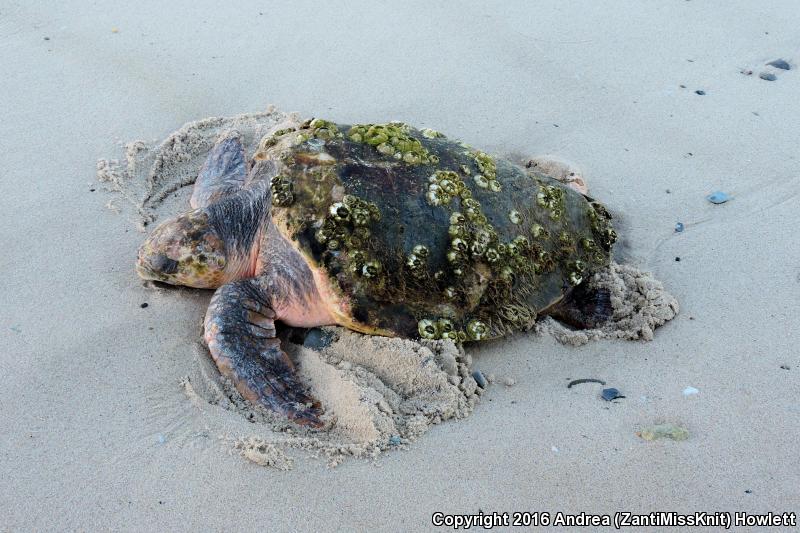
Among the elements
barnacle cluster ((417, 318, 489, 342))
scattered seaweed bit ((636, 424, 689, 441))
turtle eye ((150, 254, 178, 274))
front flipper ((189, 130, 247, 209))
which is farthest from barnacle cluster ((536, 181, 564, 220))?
turtle eye ((150, 254, 178, 274))

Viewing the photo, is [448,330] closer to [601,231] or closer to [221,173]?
[601,231]

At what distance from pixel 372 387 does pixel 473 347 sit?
56cm

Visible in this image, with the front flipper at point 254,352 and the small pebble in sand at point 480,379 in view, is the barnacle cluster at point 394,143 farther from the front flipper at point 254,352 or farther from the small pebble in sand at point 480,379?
the small pebble in sand at point 480,379

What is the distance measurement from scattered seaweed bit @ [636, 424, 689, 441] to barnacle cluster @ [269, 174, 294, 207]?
1726mm

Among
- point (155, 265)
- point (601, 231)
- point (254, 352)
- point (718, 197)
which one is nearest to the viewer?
point (254, 352)

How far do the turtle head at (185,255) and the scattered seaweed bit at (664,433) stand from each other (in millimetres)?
1950

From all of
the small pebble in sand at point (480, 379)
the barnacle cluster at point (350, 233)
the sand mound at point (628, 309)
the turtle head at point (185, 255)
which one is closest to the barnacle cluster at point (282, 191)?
the barnacle cluster at point (350, 233)

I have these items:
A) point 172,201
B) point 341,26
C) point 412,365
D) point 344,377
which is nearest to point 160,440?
point 344,377

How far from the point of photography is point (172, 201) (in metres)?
3.76

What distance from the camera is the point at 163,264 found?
3049 millimetres

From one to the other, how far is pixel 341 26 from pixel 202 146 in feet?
6.09

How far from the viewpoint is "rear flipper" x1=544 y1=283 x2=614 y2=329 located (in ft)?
10.5

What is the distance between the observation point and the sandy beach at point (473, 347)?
229 centimetres

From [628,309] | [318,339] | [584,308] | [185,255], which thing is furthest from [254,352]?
[628,309]
